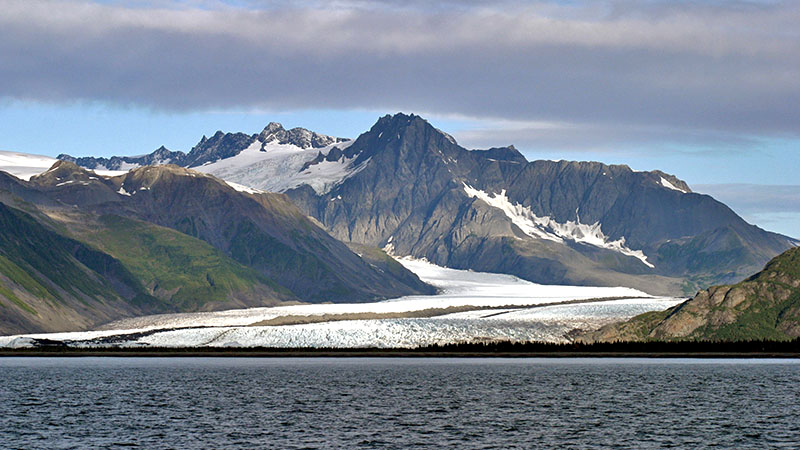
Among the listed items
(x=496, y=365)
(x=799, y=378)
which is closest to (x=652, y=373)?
(x=799, y=378)

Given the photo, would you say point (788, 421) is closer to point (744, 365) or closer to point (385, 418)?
point (385, 418)

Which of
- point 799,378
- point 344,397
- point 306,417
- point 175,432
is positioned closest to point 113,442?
point 175,432

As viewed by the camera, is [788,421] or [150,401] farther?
[150,401]

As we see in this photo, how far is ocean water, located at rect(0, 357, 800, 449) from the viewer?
8262cm

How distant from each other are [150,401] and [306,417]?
23963 mm

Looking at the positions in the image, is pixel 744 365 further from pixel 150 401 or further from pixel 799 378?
pixel 150 401

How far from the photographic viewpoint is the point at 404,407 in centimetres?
10850

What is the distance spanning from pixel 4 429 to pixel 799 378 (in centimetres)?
9889

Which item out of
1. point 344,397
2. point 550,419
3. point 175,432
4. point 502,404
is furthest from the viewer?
point 344,397

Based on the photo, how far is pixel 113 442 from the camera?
80.5 metres

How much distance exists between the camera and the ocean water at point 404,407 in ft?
271

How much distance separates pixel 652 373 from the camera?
513 ft

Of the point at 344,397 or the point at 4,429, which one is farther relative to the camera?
the point at 344,397

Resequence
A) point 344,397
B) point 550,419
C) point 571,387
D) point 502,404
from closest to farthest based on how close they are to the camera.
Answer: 1. point 550,419
2. point 502,404
3. point 344,397
4. point 571,387
